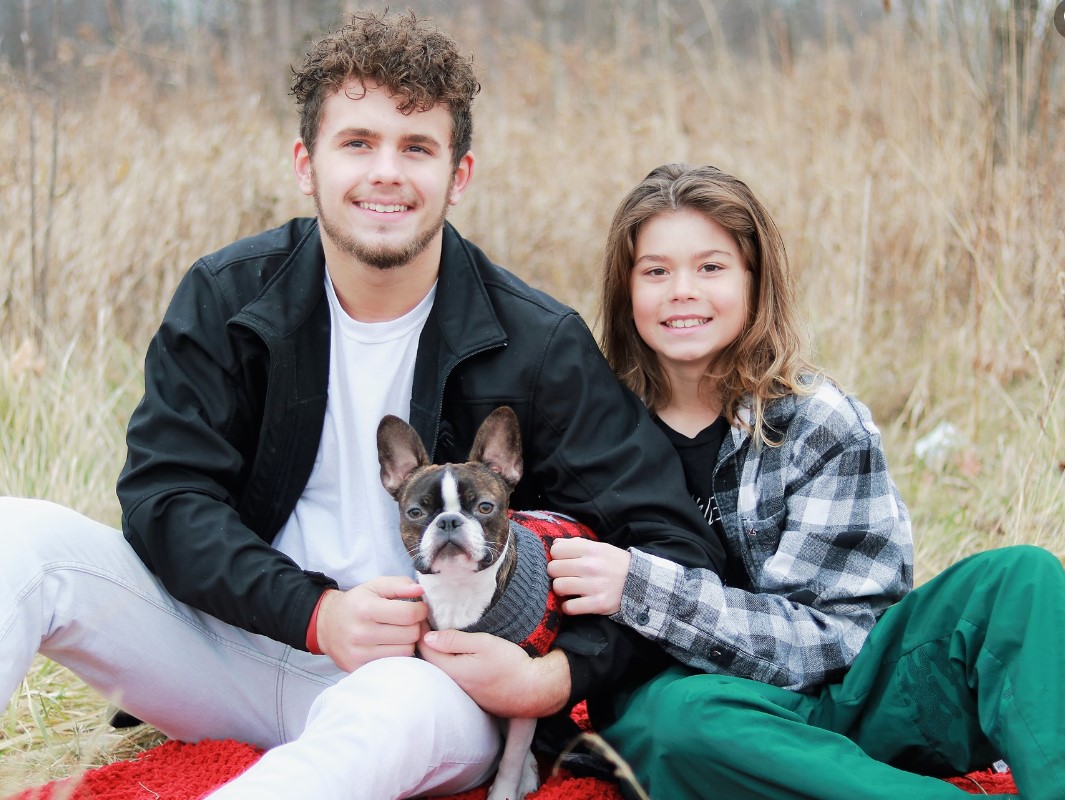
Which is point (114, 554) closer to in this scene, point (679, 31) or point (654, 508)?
point (654, 508)

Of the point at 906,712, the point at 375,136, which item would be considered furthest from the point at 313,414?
the point at 906,712

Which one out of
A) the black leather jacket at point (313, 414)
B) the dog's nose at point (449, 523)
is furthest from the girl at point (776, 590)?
the dog's nose at point (449, 523)

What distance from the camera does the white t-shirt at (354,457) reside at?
9.22ft

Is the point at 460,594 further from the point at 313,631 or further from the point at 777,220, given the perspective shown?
the point at 777,220

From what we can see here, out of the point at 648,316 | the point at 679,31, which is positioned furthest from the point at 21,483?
the point at 679,31

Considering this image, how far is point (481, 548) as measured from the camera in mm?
2342

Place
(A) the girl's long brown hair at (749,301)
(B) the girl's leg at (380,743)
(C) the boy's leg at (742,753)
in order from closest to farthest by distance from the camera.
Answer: (B) the girl's leg at (380,743) < (C) the boy's leg at (742,753) < (A) the girl's long brown hair at (749,301)

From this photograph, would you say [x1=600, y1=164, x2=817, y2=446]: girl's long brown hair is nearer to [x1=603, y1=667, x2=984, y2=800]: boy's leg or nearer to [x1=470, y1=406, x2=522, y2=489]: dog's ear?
[x1=470, y1=406, x2=522, y2=489]: dog's ear

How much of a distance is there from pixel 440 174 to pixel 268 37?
908 centimetres

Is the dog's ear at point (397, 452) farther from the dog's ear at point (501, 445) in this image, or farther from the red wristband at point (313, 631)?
the red wristband at point (313, 631)

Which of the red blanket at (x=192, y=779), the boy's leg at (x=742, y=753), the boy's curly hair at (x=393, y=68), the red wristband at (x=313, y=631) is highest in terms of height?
the boy's curly hair at (x=393, y=68)

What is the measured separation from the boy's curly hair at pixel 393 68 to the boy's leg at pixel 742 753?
1.52 meters

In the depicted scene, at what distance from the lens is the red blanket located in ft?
8.41

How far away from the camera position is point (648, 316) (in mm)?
2973
